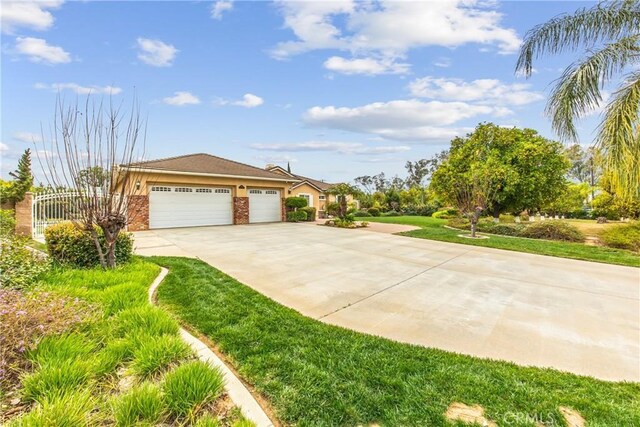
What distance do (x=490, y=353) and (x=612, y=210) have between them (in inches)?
1173

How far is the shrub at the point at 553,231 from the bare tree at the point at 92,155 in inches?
653

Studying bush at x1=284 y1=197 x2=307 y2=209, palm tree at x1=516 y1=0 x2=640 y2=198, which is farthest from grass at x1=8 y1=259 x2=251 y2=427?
bush at x1=284 y1=197 x2=307 y2=209

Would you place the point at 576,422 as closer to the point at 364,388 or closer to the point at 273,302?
the point at 364,388

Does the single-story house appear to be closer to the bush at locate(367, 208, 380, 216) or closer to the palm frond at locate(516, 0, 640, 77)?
the bush at locate(367, 208, 380, 216)

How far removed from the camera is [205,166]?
60.3ft

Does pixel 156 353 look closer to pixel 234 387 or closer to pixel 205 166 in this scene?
pixel 234 387

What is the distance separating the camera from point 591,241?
13.1m

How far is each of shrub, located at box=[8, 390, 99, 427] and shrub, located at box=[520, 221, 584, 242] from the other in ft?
56.3

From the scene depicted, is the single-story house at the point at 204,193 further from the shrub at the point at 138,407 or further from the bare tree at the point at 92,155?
the shrub at the point at 138,407

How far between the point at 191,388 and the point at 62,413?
2.75 feet

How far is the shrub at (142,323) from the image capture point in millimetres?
3447

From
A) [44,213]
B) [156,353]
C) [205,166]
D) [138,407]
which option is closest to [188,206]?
[205,166]

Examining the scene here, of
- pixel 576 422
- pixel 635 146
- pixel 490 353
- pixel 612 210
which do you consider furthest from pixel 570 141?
pixel 612 210

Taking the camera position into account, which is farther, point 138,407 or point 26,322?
point 26,322
